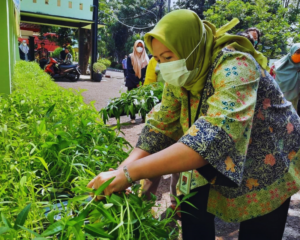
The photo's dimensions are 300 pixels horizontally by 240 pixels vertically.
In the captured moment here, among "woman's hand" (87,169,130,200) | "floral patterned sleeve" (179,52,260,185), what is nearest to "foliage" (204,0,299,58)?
"floral patterned sleeve" (179,52,260,185)

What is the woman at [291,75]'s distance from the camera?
4.71 metres

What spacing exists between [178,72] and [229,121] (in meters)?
0.38

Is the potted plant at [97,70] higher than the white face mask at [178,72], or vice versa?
the white face mask at [178,72]

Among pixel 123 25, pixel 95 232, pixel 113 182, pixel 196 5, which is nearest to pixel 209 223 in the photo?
pixel 113 182

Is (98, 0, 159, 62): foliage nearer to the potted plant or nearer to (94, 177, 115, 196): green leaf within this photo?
the potted plant

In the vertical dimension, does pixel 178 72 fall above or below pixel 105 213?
above

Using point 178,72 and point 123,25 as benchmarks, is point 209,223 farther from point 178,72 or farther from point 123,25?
point 123,25

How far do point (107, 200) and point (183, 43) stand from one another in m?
0.68

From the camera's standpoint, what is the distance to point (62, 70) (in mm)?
14117

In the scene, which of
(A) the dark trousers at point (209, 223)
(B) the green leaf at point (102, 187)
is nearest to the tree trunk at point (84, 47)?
(A) the dark trousers at point (209, 223)

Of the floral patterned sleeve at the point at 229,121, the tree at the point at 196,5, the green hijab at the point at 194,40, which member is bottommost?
the floral patterned sleeve at the point at 229,121

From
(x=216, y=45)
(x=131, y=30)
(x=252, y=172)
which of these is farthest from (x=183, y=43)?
(x=131, y=30)

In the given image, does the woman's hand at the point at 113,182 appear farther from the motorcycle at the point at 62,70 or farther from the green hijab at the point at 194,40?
the motorcycle at the point at 62,70

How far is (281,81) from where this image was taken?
4809 millimetres
